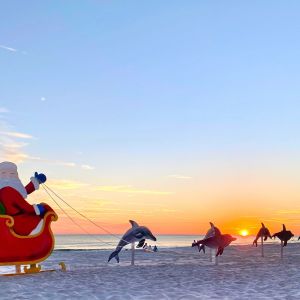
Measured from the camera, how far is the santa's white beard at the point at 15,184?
11.9 metres

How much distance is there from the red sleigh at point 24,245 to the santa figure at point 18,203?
0.15m

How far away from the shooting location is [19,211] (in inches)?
459

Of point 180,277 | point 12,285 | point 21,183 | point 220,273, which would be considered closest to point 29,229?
point 21,183

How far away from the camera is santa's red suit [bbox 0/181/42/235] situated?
37.8ft

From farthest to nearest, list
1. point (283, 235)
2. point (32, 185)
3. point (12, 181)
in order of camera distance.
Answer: point (283, 235)
point (32, 185)
point (12, 181)

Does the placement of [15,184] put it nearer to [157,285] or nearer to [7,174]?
[7,174]

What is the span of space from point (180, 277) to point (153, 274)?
3.29ft

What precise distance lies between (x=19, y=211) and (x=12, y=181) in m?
0.86

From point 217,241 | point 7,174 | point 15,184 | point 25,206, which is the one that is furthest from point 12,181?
point 217,241

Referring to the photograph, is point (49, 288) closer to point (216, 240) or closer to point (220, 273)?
point (220, 273)

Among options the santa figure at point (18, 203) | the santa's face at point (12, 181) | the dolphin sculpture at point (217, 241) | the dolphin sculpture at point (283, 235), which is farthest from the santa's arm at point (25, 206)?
the dolphin sculpture at point (283, 235)

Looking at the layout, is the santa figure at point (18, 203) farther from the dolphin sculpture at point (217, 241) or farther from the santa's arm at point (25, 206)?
the dolphin sculpture at point (217, 241)

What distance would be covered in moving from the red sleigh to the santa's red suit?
0.17 metres

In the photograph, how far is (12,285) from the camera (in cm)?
988
